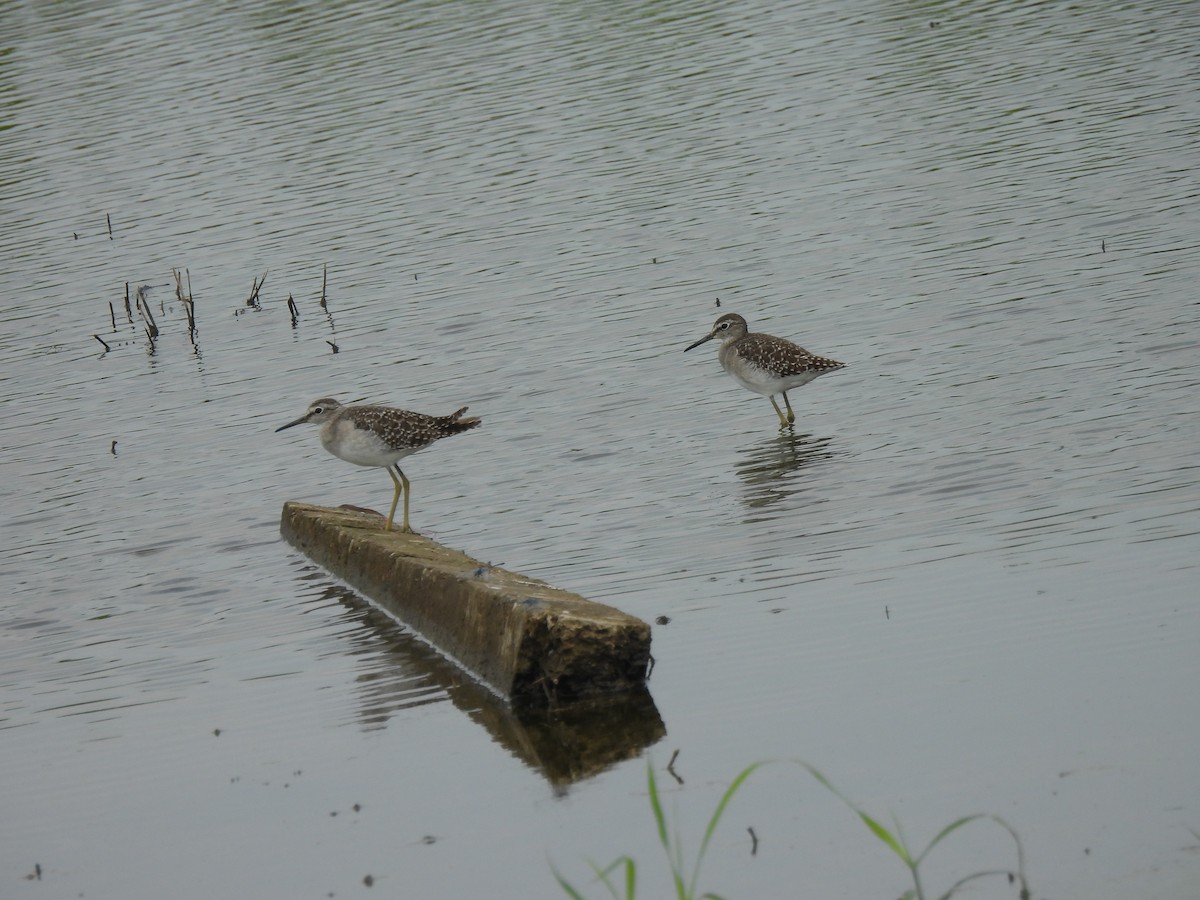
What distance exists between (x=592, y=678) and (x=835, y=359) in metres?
8.36

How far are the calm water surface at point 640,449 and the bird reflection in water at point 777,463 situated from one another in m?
0.08

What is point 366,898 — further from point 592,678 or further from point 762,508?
point 762,508

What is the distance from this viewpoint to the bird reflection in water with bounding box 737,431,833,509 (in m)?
13.2

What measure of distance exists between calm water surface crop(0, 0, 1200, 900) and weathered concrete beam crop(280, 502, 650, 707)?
24 centimetres

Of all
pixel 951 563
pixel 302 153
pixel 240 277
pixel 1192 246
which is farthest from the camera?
pixel 302 153

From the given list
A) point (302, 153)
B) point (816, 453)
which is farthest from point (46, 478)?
point (302, 153)

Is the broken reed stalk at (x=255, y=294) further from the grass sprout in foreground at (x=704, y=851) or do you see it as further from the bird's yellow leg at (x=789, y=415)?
the grass sprout in foreground at (x=704, y=851)

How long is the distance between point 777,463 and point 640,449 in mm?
1352

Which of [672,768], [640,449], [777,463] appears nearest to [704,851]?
[672,768]

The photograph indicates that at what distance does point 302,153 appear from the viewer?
2998cm

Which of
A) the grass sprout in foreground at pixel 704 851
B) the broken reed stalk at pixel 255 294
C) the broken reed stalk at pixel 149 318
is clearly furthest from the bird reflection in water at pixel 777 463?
the broken reed stalk at pixel 149 318

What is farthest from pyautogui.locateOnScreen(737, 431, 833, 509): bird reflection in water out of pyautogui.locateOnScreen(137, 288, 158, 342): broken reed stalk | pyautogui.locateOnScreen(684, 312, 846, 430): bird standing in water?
pyautogui.locateOnScreen(137, 288, 158, 342): broken reed stalk

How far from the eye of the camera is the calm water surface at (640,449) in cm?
793

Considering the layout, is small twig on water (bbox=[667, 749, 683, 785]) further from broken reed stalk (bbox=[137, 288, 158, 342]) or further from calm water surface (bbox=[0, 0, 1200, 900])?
broken reed stalk (bbox=[137, 288, 158, 342])
